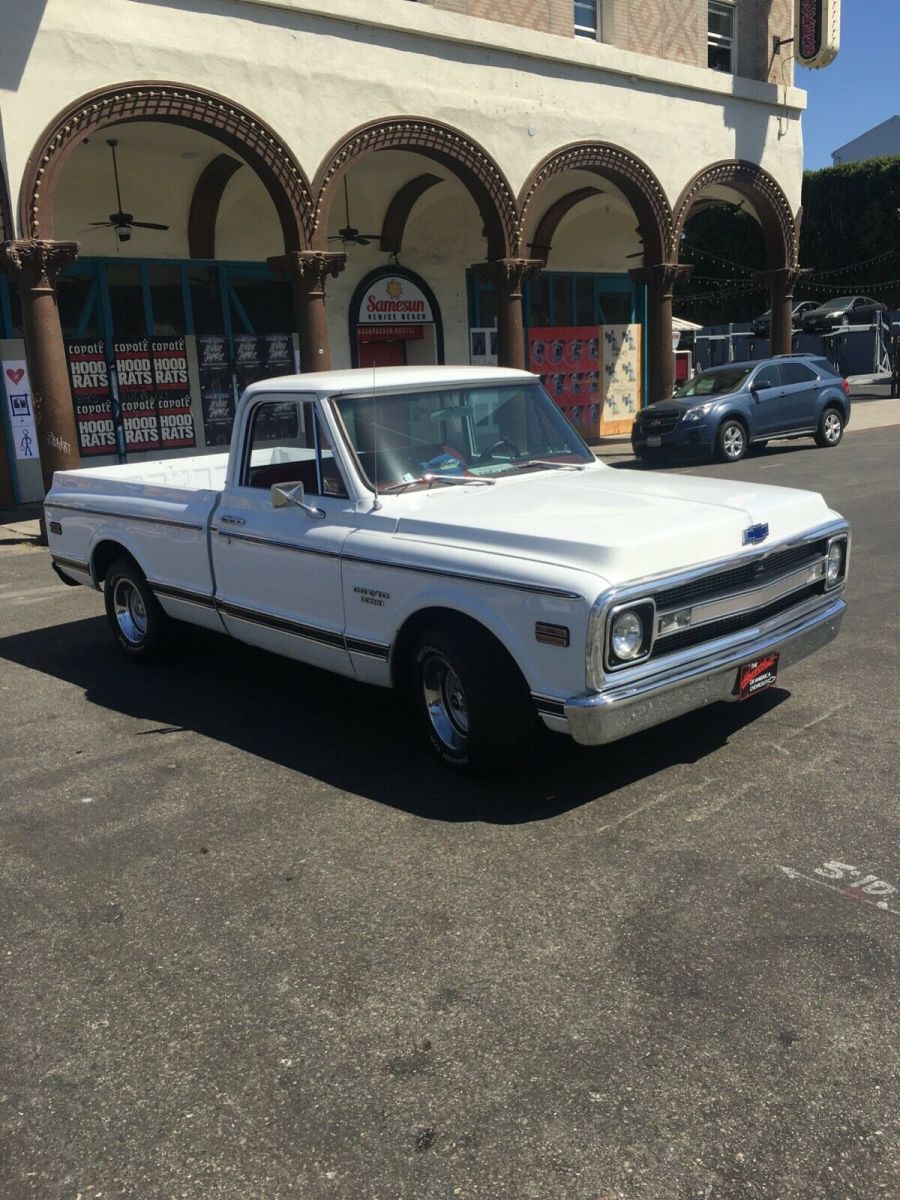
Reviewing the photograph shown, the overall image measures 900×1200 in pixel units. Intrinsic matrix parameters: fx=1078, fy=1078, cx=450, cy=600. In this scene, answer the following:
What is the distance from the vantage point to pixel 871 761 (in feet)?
16.0

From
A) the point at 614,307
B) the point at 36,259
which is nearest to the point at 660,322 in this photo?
the point at 614,307

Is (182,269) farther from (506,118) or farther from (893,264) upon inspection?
(893,264)

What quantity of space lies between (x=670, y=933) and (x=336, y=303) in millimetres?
17436

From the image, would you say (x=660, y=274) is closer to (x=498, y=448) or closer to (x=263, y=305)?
(x=263, y=305)

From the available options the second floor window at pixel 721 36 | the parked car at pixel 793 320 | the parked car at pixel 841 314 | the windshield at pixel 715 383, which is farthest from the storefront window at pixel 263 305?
the parked car at pixel 841 314

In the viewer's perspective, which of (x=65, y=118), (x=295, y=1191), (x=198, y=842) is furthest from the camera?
(x=65, y=118)

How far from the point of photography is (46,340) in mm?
12641

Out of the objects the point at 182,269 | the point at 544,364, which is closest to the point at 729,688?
the point at 182,269

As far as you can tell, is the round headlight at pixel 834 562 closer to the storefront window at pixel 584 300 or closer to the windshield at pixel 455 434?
the windshield at pixel 455 434

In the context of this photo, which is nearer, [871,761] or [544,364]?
[871,761]

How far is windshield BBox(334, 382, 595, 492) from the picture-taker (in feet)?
17.8

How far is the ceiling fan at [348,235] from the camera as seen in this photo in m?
18.9

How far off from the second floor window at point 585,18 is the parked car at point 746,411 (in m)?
6.42

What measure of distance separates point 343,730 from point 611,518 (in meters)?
1.90
